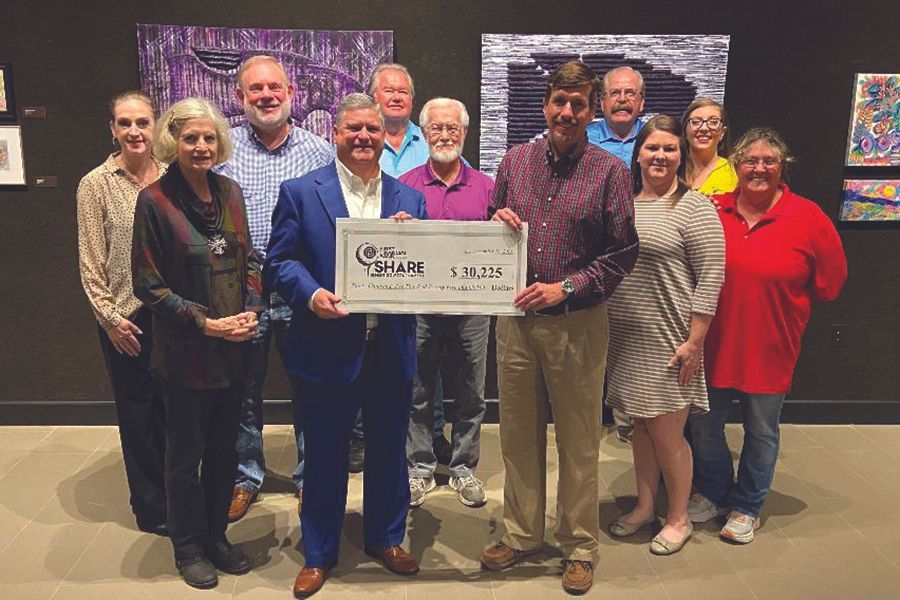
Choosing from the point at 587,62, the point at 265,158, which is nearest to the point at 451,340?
the point at 265,158

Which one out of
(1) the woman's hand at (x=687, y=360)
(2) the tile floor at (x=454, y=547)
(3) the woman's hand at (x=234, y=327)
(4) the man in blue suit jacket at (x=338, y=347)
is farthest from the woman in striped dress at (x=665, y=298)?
(3) the woman's hand at (x=234, y=327)

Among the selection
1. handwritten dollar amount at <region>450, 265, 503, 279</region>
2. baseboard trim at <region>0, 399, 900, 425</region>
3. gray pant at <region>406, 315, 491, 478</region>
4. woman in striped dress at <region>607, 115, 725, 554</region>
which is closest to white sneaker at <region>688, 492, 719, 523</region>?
woman in striped dress at <region>607, 115, 725, 554</region>

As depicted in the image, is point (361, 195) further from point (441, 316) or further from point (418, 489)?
point (418, 489)

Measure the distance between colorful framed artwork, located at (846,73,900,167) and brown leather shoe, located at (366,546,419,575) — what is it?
323 cm

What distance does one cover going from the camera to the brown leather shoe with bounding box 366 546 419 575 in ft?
9.13

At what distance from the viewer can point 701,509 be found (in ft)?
10.6

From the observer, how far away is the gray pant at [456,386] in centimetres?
331

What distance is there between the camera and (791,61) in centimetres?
411

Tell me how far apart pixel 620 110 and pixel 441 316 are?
140 cm

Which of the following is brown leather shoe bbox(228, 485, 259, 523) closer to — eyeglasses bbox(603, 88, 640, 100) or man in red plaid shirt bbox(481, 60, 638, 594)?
man in red plaid shirt bbox(481, 60, 638, 594)

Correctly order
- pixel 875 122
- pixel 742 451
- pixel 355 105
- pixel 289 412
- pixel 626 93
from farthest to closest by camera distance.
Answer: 1. pixel 289 412
2. pixel 875 122
3. pixel 626 93
4. pixel 742 451
5. pixel 355 105

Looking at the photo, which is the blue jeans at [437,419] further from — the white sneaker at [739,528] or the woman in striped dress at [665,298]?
the white sneaker at [739,528]

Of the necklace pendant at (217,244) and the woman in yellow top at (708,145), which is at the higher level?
the woman in yellow top at (708,145)

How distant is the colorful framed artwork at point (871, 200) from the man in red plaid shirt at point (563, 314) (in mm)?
2372
